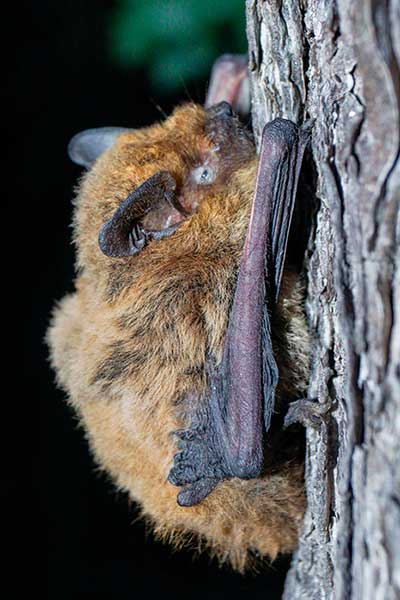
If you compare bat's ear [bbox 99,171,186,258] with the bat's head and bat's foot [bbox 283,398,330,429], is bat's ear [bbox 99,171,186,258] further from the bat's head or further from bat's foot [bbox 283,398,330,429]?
bat's foot [bbox 283,398,330,429]

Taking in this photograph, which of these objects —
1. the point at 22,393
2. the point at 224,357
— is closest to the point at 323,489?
the point at 224,357

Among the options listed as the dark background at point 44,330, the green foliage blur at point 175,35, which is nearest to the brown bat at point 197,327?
the green foliage blur at point 175,35

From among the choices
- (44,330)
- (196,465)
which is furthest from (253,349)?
(44,330)

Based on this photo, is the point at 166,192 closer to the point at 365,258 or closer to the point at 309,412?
the point at 309,412

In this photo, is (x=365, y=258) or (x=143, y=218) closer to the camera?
(x=365, y=258)

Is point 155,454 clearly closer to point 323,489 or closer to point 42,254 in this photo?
point 323,489

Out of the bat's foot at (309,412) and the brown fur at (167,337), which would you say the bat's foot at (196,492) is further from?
the bat's foot at (309,412)
